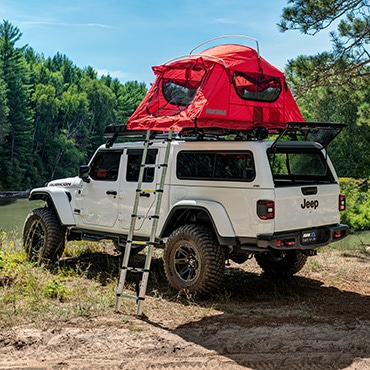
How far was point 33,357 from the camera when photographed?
5160 millimetres

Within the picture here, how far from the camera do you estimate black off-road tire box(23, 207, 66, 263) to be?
9.47 m

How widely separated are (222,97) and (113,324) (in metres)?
3.01

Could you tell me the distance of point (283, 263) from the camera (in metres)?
8.71

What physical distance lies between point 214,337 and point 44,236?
4757mm

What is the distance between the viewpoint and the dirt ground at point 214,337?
500 centimetres

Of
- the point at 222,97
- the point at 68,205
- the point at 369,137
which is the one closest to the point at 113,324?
the point at 222,97

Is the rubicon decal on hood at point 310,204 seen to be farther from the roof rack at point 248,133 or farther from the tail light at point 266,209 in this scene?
the roof rack at point 248,133

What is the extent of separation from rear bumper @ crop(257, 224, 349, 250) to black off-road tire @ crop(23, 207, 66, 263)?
3.99m

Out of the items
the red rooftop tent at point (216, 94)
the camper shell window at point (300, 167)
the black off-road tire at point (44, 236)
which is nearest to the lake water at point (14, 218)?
the black off-road tire at point (44, 236)

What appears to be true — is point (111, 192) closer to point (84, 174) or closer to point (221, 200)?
point (84, 174)

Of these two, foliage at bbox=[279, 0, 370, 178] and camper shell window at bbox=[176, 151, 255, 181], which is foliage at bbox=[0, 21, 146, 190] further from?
camper shell window at bbox=[176, 151, 255, 181]

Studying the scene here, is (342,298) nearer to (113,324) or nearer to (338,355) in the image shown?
(338,355)

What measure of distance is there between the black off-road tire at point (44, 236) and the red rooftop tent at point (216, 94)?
2878 mm

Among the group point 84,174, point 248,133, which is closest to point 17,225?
point 84,174
